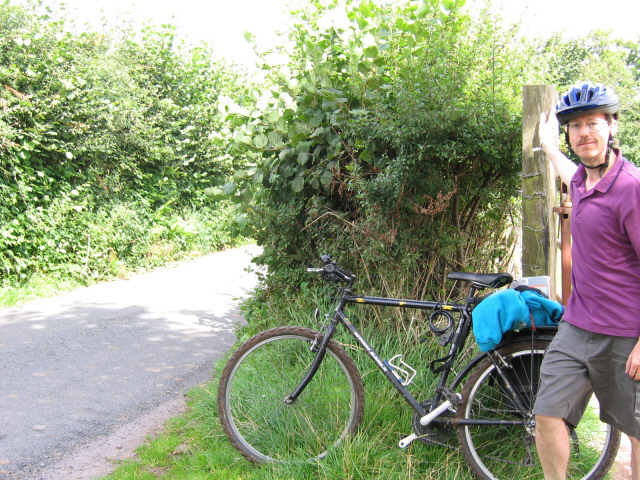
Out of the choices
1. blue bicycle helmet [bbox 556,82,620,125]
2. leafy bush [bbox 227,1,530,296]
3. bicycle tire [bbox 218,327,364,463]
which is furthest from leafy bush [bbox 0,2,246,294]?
blue bicycle helmet [bbox 556,82,620,125]

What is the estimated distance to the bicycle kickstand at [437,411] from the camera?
333 centimetres

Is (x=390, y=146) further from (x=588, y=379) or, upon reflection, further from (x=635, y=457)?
(x=635, y=457)

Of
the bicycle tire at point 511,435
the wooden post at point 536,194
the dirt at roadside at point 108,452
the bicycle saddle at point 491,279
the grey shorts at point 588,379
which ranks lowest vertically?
the dirt at roadside at point 108,452

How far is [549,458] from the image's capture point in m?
2.78

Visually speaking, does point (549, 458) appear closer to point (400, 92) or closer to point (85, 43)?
point (400, 92)

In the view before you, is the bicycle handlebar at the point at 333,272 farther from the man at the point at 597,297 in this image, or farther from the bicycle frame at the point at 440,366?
the man at the point at 597,297

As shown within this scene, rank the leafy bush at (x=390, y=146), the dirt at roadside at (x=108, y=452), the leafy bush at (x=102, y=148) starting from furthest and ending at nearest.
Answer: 1. the leafy bush at (x=102, y=148)
2. the leafy bush at (x=390, y=146)
3. the dirt at roadside at (x=108, y=452)

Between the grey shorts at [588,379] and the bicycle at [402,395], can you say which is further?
the bicycle at [402,395]

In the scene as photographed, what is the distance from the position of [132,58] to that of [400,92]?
10.7 m

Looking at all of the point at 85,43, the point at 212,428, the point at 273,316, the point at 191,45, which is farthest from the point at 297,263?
the point at 191,45

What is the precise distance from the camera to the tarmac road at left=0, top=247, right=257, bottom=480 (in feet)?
14.0

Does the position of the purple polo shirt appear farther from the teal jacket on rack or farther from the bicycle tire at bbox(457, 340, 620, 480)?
the bicycle tire at bbox(457, 340, 620, 480)

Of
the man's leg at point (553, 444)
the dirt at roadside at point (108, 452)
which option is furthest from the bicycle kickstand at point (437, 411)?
the dirt at roadside at point (108, 452)

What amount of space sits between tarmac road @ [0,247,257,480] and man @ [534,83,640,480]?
290 cm
